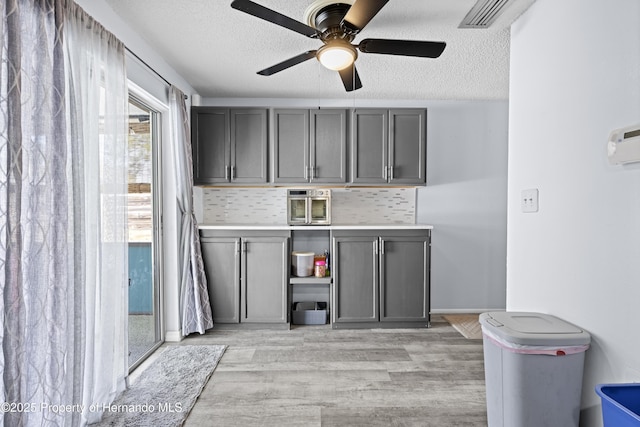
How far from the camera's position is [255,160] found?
3523mm

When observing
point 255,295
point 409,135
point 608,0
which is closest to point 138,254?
point 255,295

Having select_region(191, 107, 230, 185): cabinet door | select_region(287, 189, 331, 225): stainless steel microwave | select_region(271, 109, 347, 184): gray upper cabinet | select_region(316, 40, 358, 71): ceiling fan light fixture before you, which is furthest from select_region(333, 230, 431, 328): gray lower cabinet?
select_region(316, 40, 358, 71): ceiling fan light fixture

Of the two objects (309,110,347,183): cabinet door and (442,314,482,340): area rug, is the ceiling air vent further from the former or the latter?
(442,314,482,340): area rug

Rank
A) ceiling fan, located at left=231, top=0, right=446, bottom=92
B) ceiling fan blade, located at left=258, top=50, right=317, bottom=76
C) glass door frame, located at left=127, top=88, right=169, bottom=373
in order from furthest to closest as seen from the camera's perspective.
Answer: glass door frame, located at left=127, top=88, right=169, bottom=373 → ceiling fan blade, located at left=258, top=50, right=317, bottom=76 → ceiling fan, located at left=231, top=0, right=446, bottom=92

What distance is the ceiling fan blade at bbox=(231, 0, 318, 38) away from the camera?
1.55 meters

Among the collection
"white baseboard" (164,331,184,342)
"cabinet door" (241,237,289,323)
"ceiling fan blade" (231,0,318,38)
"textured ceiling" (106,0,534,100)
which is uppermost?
"textured ceiling" (106,0,534,100)

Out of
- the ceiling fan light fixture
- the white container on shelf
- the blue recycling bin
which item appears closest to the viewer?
the blue recycling bin

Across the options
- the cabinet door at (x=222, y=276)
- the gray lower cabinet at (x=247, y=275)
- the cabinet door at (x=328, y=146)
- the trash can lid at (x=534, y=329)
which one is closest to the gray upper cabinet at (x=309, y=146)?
the cabinet door at (x=328, y=146)

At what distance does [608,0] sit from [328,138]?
2.39 meters

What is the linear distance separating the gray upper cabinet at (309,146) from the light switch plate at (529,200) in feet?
6.04

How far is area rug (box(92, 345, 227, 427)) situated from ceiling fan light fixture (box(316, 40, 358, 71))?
7.37 feet

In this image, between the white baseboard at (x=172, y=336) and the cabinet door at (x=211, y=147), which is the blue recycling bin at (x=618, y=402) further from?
the cabinet door at (x=211, y=147)

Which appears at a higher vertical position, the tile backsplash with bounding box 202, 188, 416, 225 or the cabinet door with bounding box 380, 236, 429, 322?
the tile backsplash with bounding box 202, 188, 416, 225

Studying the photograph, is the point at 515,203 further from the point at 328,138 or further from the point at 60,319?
the point at 60,319
